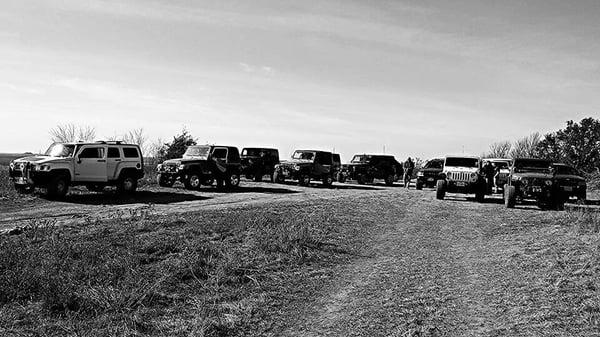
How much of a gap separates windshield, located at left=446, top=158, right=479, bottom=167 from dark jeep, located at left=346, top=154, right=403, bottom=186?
12.7m

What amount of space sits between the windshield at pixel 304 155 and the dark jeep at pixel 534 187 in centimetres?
1222

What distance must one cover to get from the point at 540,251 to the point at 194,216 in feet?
27.0

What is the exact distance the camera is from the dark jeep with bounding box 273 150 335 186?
94.1ft

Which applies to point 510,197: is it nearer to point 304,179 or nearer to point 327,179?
point 327,179

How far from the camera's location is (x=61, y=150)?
19391 mm

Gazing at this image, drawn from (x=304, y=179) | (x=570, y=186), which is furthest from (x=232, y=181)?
(x=570, y=186)

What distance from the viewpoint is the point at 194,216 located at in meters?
13.6

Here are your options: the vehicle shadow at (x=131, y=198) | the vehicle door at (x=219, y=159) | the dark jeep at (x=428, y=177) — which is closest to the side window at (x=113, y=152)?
the vehicle shadow at (x=131, y=198)

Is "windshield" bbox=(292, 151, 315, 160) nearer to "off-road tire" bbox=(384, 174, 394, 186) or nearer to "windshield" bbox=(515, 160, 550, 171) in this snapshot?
"off-road tire" bbox=(384, 174, 394, 186)

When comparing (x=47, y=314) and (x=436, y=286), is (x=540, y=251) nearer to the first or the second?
(x=436, y=286)

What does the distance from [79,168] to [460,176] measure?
14.8 m

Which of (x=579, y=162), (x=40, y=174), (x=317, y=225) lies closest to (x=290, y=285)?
(x=317, y=225)

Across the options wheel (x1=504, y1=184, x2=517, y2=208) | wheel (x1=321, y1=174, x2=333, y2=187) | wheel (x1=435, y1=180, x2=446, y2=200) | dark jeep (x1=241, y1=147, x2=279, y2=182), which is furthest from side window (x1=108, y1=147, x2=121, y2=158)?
wheel (x1=504, y1=184, x2=517, y2=208)

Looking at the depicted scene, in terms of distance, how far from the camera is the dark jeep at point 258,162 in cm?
3173
